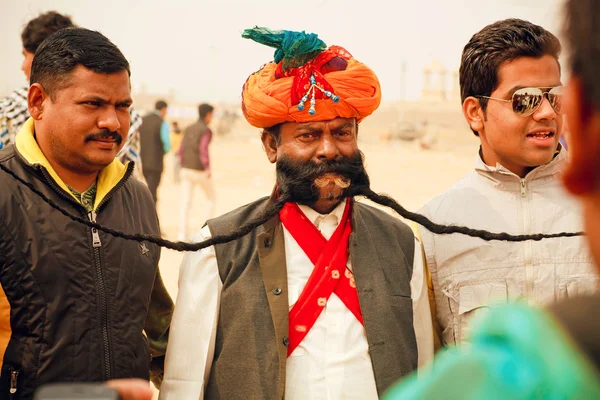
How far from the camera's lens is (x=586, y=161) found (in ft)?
3.04

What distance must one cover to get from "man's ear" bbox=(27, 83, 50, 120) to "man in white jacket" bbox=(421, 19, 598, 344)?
177cm

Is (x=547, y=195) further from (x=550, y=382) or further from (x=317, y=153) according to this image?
(x=550, y=382)

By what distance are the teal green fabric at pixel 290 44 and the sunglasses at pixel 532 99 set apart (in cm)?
88

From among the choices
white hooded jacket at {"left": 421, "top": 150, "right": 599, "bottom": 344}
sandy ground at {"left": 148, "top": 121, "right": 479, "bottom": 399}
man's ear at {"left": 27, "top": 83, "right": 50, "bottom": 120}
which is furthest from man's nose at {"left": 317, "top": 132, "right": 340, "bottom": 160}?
sandy ground at {"left": 148, "top": 121, "right": 479, "bottom": 399}

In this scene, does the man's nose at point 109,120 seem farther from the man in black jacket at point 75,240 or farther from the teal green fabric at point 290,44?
the teal green fabric at point 290,44

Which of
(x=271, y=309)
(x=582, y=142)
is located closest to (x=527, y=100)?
(x=271, y=309)

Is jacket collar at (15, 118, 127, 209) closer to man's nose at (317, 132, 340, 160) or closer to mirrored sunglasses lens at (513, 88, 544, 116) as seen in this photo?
man's nose at (317, 132, 340, 160)

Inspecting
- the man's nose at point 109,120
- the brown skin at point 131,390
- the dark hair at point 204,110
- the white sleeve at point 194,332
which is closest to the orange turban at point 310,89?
the man's nose at point 109,120

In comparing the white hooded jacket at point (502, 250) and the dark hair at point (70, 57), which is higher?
the dark hair at point (70, 57)

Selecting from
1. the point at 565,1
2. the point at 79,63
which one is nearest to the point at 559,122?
the point at 79,63

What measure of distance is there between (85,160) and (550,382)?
9.36 ft

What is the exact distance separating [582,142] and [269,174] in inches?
1055

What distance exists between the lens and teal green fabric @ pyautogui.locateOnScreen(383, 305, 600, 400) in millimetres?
871

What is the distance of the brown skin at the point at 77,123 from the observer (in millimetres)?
3457
